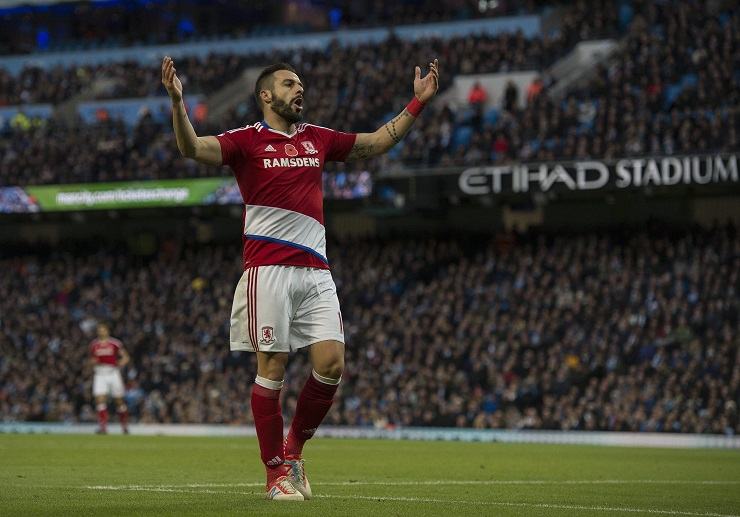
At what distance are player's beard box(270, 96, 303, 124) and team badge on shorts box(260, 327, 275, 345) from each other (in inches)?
61.0

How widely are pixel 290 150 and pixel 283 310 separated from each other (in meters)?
1.17

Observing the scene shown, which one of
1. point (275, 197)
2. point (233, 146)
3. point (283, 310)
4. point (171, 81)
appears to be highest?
point (171, 81)

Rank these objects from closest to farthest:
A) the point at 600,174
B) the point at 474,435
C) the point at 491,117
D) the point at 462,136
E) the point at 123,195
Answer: the point at 474,435 → the point at 600,174 → the point at 462,136 → the point at 491,117 → the point at 123,195

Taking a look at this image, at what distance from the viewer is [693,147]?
109 feet

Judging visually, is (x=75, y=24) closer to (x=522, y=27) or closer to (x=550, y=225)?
(x=522, y=27)

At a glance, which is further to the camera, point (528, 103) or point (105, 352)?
point (528, 103)

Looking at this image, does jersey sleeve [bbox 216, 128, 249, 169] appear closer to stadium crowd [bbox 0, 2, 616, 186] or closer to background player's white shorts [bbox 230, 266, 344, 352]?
background player's white shorts [bbox 230, 266, 344, 352]

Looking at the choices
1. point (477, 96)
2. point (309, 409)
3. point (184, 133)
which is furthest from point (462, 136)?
point (184, 133)

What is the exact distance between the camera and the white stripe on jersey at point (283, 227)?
9555 millimetres

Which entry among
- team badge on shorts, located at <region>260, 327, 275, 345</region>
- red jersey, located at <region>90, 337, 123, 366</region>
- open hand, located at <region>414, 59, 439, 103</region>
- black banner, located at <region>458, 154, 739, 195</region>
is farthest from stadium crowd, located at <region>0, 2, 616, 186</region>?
team badge on shorts, located at <region>260, 327, 275, 345</region>

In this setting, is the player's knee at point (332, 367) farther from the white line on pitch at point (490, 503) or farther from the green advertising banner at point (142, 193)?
the green advertising banner at point (142, 193)

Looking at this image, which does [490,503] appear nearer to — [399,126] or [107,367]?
[399,126]

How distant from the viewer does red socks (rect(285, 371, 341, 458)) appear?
9.66m

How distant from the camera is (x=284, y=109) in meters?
9.71
